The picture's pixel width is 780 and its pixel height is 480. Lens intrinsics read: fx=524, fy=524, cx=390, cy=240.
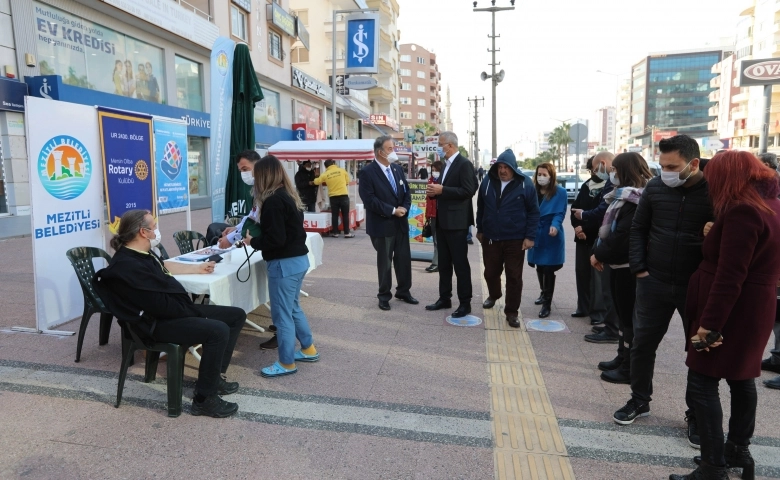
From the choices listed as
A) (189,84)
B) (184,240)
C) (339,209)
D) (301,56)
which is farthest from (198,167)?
(301,56)

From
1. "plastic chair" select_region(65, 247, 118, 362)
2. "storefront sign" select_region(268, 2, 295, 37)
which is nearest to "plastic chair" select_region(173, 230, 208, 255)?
"plastic chair" select_region(65, 247, 118, 362)

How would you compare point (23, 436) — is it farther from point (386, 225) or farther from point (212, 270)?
point (386, 225)

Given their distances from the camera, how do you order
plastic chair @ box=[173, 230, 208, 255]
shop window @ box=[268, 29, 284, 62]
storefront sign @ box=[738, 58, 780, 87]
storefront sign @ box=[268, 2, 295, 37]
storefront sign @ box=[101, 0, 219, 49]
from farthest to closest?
storefront sign @ box=[738, 58, 780, 87] < shop window @ box=[268, 29, 284, 62] < storefront sign @ box=[268, 2, 295, 37] < storefront sign @ box=[101, 0, 219, 49] < plastic chair @ box=[173, 230, 208, 255]

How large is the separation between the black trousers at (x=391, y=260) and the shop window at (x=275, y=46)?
2080cm

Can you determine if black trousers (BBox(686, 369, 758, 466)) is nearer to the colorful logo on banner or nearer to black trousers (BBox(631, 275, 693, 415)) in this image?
black trousers (BBox(631, 275, 693, 415))

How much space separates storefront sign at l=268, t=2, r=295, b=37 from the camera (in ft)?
81.0

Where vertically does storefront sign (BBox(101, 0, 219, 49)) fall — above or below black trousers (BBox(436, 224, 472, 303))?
above

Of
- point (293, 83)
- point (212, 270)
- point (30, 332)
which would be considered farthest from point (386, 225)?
point (293, 83)

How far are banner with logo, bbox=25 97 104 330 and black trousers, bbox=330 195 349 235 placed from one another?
6.92 metres

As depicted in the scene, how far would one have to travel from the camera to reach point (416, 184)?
30.9 ft

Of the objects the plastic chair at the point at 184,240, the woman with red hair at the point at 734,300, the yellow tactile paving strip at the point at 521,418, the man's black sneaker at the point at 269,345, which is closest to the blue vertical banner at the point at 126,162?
the plastic chair at the point at 184,240

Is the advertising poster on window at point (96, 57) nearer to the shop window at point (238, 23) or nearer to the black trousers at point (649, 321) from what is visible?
the shop window at point (238, 23)

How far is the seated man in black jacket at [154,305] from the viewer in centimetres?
337

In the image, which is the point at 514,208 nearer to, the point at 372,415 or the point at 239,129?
the point at 372,415
